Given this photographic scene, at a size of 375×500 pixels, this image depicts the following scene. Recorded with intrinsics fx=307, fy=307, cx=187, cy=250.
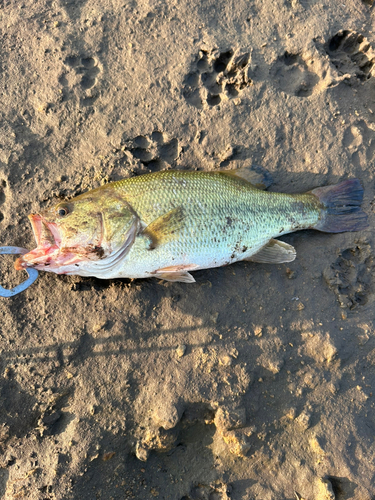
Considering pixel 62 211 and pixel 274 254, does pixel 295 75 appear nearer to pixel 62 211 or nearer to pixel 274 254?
pixel 274 254

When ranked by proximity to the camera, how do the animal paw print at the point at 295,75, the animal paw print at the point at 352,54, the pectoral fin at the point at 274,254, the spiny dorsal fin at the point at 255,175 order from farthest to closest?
1. the animal paw print at the point at 352,54
2. the animal paw print at the point at 295,75
3. the spiny dorsal fin at the point at 255,175
4. the pectoral fin at the point at 274,254

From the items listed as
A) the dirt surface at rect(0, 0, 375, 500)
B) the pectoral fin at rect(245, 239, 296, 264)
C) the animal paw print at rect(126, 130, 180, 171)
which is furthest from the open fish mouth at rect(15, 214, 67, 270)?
the pectoral fin at rect(245, 239, 296, 264)

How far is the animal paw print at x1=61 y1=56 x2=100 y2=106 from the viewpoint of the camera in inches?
136

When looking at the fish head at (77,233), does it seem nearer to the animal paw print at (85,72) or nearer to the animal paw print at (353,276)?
the animal paw print at (85,72)

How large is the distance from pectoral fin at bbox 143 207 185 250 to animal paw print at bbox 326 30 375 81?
2973mm

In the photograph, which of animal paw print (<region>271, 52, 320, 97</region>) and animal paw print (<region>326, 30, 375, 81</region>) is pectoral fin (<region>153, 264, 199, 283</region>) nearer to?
animal paw print (<region>271, 52, 320, 97</region>)

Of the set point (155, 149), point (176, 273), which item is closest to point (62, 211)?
point (176, 273)

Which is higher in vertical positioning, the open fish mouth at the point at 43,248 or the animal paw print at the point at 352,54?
the animal paw print at the point at 352,54

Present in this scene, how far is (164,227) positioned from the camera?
9.11 feet

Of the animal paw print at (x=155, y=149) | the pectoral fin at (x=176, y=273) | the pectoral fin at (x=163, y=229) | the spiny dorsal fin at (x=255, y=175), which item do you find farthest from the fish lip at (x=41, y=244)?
the spiny dorsal fin at (x=255, y=175)

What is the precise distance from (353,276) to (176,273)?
2009mm

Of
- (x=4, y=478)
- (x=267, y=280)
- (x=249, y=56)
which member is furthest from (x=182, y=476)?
(x=249, y=56)

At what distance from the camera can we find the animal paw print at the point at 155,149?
11.2ft

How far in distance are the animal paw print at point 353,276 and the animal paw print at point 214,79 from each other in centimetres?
228
